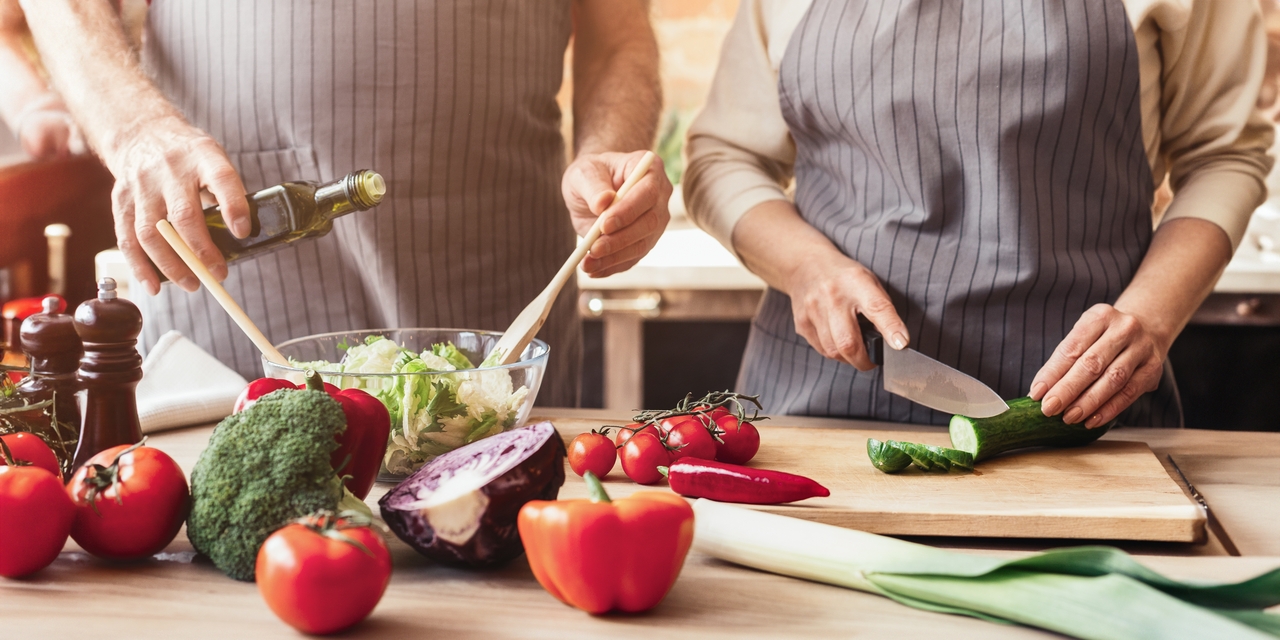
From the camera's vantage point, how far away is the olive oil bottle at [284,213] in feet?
3.91

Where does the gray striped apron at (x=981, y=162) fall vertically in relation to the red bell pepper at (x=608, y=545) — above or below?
above

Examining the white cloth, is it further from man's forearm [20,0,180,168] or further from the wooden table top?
the wooden table top

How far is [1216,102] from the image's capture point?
1.43 metres

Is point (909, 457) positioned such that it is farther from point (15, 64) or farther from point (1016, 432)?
point (15, 64)

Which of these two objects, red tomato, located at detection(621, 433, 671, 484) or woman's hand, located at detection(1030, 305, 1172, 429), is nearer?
red tomato, located at detection(621, 433, 671, 484)

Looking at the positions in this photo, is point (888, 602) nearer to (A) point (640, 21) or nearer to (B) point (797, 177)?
(B) point (797, 177)

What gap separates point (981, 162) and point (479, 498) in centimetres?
93

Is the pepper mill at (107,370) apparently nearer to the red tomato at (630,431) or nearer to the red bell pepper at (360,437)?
the red bell pepper at (360,437)

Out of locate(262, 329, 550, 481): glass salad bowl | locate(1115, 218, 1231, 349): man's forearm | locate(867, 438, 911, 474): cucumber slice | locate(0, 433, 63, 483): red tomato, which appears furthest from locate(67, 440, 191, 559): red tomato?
locate(1115, 218, 1231, 349): man's forearm

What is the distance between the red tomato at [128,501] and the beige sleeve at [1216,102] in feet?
Answer: 4.31

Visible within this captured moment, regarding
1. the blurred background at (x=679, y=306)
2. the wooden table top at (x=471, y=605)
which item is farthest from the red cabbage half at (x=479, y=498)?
the blurred background at (x=679, y=306)

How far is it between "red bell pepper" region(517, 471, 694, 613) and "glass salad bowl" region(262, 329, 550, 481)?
0.32m

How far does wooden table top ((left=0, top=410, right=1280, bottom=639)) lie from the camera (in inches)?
30.0

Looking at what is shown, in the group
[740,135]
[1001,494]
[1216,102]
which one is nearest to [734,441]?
[1001,494]
